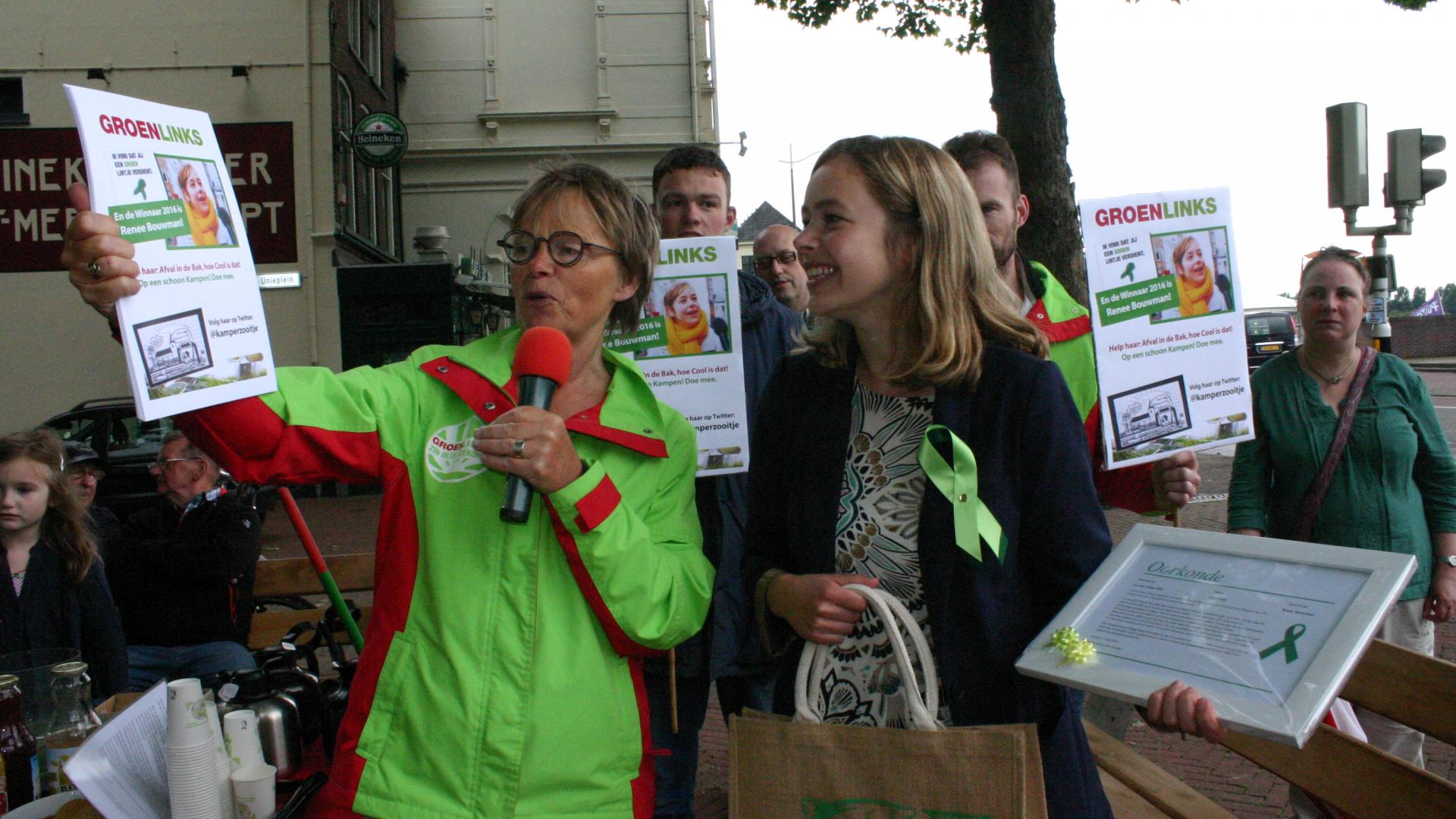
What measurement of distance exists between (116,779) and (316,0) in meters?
16.3

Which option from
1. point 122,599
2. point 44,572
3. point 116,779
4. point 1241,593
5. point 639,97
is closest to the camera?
point 1241,593

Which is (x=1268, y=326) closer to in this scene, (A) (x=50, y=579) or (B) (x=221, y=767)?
(A) (x=50, y=579)

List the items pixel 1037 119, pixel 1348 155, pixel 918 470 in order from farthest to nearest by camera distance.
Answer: pixel 1037 119
pixel 1348 155
pixel 918 470

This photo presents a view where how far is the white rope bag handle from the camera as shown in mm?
1541

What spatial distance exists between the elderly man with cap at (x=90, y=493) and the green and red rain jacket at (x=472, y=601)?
2352 millimetres

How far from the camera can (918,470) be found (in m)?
1.81

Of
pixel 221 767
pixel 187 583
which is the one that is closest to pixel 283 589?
pixel 187 583

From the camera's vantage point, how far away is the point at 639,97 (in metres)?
23.0

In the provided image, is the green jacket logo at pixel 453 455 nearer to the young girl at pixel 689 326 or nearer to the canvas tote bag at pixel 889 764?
the canvas tote bag at pixel 889 764

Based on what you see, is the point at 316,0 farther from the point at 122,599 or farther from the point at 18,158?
the point at 122,599

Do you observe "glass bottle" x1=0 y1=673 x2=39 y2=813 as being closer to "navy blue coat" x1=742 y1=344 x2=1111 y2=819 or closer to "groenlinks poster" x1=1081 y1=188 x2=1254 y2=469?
"navy blue coat" x1=742 y1=344 x2=1111 y2=819

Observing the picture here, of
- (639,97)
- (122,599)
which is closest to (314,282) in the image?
(639,97)

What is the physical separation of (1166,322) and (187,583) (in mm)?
3502

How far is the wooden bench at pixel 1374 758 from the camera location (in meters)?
1.98
